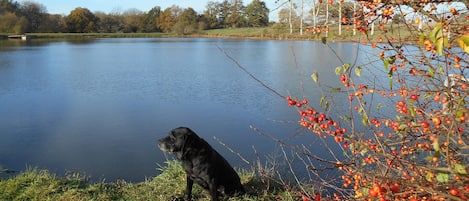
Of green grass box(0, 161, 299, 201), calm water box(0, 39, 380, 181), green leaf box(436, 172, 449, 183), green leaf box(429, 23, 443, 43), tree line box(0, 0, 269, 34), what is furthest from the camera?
tree line box(0, 0, 269, 34)

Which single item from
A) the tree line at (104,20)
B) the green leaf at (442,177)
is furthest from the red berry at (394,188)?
the tree line at (104,20)

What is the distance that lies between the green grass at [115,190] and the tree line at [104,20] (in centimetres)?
4287

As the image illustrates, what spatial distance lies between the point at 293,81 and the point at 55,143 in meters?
5.77

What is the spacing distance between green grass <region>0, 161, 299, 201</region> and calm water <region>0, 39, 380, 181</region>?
25.7 inches

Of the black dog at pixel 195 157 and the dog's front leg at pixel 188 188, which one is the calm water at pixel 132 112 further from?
the dog's front leg at pixel 188 188

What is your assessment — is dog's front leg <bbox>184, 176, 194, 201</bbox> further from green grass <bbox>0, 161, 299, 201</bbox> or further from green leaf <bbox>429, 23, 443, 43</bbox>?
green leaf <bbox>429, 23, 443, 43</bbox>

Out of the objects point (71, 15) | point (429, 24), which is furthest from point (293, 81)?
point (71, 15)

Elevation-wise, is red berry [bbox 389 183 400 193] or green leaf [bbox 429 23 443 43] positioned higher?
green leaf [bbox 429 23 443 43]

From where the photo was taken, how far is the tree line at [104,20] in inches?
1905

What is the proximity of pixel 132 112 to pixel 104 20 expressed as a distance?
50863 millimetres

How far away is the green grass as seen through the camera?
3.51 meters

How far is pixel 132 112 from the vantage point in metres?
7.74

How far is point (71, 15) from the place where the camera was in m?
52.5

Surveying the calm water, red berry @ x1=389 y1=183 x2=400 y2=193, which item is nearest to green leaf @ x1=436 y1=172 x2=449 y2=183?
red berry @ x1=389 y1=183 x2=400 y2=193
